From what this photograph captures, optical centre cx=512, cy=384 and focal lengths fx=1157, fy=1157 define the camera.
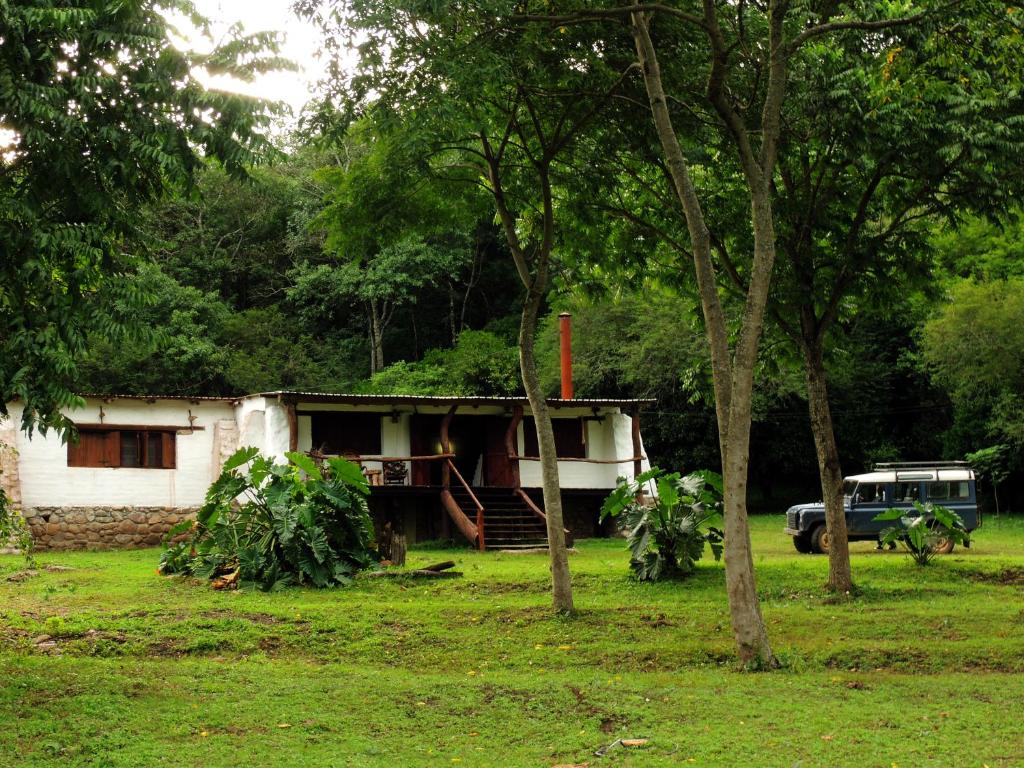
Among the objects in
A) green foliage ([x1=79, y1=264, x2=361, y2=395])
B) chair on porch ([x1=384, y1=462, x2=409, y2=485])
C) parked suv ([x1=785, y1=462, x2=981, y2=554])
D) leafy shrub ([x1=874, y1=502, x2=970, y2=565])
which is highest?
green foliage ([x1=79, y1=264, x2=361, y2=395])

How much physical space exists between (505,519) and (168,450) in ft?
26.1

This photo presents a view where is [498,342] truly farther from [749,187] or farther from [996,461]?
[749,187]

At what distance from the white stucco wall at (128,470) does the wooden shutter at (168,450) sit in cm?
9

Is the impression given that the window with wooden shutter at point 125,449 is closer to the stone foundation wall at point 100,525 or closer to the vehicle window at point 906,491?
the stone foundation wall at point 100,525

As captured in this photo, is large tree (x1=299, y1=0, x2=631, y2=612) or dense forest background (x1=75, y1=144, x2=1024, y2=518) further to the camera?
dense forest background (x1=75, y1=144, x2=1024, y2=518)

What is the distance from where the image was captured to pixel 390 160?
13.7 meters

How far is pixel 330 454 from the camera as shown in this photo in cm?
2639

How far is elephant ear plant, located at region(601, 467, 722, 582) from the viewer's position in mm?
16469

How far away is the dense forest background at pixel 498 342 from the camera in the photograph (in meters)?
35.3

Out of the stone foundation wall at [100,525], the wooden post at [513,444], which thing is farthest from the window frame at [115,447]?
the wooden post at [513,444]

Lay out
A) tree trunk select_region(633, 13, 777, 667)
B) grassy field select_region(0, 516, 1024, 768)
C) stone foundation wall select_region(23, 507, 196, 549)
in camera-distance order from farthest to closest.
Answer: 1. stone foundation wall select_region(23, 507, 196, 549)
2. tree trunk select_region(633, 13, 777, 667)
3. grassy field select_region(0, 516, 1024, 768)

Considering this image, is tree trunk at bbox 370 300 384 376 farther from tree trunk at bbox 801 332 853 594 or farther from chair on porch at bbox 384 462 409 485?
tree trunk at bbox 801 332 853 594

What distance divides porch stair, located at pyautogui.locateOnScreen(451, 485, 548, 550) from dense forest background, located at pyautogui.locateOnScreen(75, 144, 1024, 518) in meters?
5.22

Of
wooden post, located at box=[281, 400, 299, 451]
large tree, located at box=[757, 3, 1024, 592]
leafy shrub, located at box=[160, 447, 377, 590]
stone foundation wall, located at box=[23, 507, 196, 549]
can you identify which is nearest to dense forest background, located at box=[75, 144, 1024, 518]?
wooden post, located at box=[281, 400, 299, 451]
